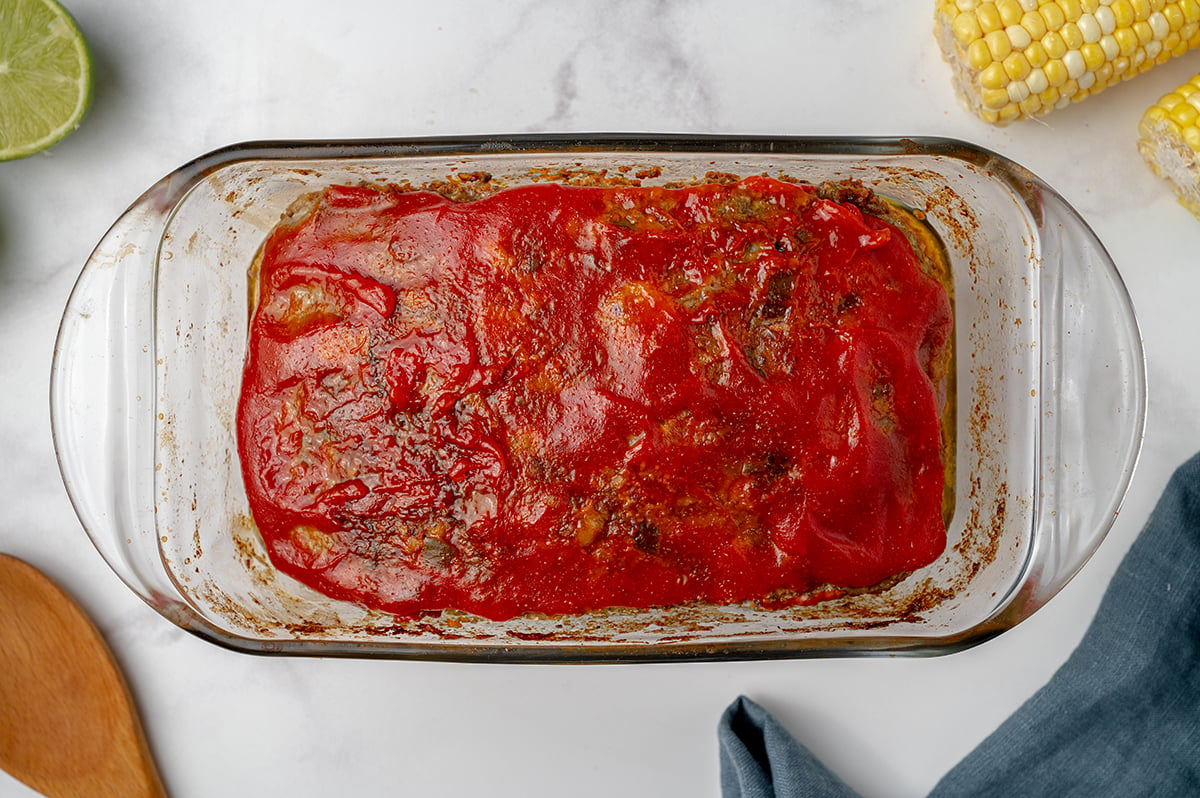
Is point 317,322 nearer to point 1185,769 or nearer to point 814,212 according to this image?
point 814,212

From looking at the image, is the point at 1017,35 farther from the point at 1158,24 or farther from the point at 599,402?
the point at 599,402

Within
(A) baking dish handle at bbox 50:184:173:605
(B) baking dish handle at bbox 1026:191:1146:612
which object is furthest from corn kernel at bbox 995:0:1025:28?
(A) baking dish handle at bbox 50:184:173:605

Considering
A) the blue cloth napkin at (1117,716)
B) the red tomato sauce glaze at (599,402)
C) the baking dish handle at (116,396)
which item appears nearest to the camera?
the red tomato sauce glaze at (599,402)

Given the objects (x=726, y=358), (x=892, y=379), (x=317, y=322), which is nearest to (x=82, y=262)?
(x=317, y=322)

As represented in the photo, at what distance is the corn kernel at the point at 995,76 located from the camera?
6.40ft

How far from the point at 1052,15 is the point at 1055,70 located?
0.12 meters

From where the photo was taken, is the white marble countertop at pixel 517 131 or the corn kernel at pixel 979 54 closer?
the corn kernel at pixel 979 54

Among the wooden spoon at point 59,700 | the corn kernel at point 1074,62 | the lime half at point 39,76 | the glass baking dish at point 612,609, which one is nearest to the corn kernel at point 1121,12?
the corn kernel at point 1074,62

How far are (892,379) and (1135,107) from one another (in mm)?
1086

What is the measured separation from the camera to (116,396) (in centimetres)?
183

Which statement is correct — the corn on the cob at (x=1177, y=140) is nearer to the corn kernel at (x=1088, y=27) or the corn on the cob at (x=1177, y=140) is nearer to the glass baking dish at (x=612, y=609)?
the corn kernel at (x=1088, y=27)

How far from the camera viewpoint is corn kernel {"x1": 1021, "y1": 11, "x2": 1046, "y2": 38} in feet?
6.35

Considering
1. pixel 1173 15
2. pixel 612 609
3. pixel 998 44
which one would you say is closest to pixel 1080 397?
pixel 998 44

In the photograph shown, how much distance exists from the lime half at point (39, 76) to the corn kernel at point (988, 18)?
2.04m
